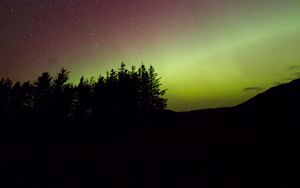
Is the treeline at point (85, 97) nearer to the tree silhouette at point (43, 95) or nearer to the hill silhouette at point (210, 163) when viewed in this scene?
the tree silhouette at point (43, 95)

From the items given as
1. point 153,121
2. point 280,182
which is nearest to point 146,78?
point 153,121

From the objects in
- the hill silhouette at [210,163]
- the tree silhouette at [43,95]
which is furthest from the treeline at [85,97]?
the hill silhouette at [210,163]

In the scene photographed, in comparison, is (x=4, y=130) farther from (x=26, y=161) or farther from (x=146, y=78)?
(x=146, y=78)

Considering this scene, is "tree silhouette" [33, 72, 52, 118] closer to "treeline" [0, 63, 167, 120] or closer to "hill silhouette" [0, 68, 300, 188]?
"treeline" [0, 63, 167, 120]

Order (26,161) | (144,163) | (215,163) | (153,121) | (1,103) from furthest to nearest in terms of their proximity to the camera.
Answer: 1. (1,103)
2. (153,121)
3. (26,161)
4. (144,163)
5. (215,163)

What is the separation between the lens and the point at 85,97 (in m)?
51.1

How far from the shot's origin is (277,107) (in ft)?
72.8

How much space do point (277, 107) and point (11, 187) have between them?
23.8 m

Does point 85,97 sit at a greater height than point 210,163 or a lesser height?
greater

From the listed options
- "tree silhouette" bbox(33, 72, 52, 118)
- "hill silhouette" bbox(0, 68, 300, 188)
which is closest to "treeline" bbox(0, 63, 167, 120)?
"tree silhouette" bbox(33, 72, 52, 118)

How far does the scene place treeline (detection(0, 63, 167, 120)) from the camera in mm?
46844

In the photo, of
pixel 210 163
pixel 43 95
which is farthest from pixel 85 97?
pixel 210 163

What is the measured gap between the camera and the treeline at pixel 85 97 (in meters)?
46.8

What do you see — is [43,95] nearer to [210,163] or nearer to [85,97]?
[85,97]
